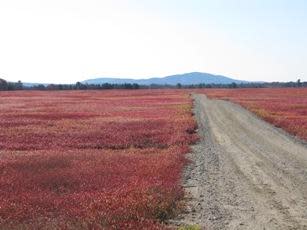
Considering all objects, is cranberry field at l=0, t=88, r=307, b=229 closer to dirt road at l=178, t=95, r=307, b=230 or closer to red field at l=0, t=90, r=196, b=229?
red field at l=0, t=90, r=196, b=229

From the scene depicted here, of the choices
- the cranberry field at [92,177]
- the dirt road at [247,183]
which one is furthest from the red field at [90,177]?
the dirt road at [247,183]

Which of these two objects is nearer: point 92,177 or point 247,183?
point 247,183

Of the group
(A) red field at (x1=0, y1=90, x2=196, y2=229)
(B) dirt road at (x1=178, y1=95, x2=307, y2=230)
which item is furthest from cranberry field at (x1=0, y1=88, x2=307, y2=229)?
(B) dirt road at (x1=178, y1=95, x2=307, y2=230)

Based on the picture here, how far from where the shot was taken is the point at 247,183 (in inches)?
734

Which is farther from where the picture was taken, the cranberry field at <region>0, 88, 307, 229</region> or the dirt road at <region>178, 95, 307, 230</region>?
the dirt road at <region>178, 95, 307, 230</region>

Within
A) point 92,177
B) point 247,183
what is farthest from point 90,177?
point 247,183

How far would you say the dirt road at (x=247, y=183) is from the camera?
13.8 metres

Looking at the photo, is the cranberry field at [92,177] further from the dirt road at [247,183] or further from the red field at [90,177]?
the dirt road at [247,183]

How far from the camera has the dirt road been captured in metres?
13.8

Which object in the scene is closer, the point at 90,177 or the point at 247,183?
the point at 247,183

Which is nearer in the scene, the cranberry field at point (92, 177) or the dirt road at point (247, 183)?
the cranberry field at point (92, 177)

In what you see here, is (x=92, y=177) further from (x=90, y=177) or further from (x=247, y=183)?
(x=247, y=183)

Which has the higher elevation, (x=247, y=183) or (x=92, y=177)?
(x=92, y=177)

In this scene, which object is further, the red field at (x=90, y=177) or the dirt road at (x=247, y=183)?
the dirt road at (x=247, y=183)
